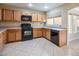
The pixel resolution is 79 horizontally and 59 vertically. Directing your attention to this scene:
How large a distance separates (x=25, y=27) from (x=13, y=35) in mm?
1004

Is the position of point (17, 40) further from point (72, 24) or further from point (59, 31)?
point (72, 24)

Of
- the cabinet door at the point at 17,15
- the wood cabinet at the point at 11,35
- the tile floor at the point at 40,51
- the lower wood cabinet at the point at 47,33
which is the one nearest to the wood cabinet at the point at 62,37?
the tile floor at the point at 40,51

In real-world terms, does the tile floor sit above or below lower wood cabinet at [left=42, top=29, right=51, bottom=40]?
below

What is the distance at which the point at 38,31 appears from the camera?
5.60m

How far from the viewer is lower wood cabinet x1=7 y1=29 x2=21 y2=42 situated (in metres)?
4.29

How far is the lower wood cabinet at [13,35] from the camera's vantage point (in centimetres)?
429

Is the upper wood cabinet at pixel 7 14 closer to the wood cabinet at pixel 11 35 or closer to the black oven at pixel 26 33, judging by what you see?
the wood cabinet at pixel 11 35

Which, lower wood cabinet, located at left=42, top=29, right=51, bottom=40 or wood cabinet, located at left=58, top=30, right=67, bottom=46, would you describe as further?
lower wood cabinet, located at left=42, top=29, right=51, bottom=40

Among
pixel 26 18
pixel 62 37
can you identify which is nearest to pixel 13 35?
pixel 26 18

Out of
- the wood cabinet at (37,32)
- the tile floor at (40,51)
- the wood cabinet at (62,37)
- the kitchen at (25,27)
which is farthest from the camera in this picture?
the wood cabinet at (37,32)

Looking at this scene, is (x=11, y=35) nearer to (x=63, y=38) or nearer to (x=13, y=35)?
(x=13, y=35)

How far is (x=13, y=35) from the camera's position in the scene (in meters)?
4.45

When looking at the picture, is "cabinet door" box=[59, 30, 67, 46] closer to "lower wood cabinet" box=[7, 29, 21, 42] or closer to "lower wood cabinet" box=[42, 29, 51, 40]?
"lower wood cabinet" box=[42, 29, 51, 40]

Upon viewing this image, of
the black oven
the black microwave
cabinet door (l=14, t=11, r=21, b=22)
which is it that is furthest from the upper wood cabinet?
the black oven
